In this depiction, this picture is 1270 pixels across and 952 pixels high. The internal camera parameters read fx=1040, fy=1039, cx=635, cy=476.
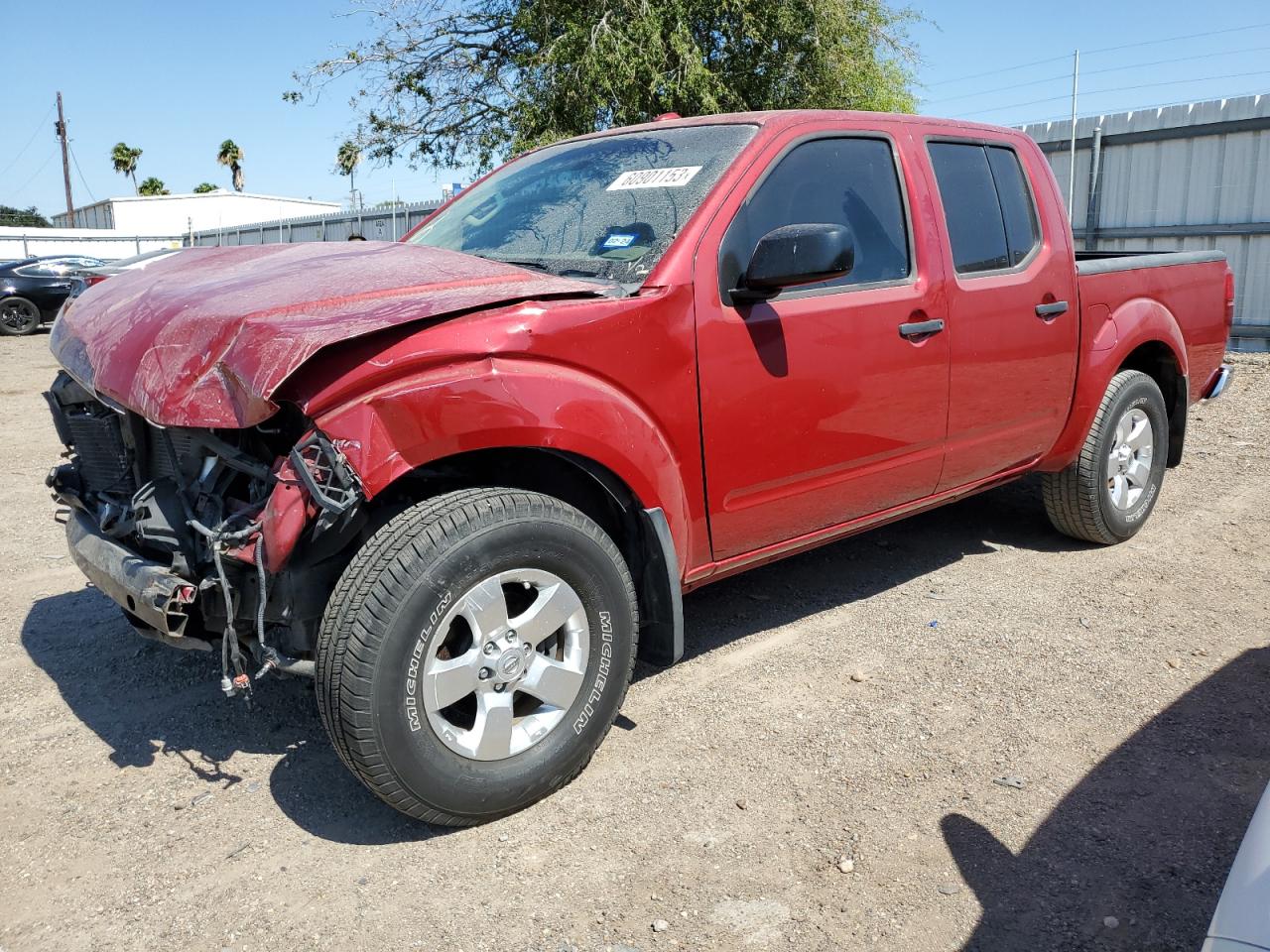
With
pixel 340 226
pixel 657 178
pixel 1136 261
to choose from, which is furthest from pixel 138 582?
pixel 340 226

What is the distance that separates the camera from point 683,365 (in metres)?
3.12

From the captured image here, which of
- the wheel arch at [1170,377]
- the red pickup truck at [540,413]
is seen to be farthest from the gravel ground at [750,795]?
the wheel arch at [1170,377]

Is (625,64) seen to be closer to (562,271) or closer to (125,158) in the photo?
(562,271)

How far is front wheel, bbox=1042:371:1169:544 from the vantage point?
190 inches

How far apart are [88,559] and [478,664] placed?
1214 millimetres

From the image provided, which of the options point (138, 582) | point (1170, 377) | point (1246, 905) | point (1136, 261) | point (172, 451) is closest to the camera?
point (1246, 905)

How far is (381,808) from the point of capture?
2982 millimetres

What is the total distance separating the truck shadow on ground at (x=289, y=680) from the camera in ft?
10.1

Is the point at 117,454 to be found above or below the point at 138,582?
above

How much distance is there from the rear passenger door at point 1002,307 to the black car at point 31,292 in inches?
676

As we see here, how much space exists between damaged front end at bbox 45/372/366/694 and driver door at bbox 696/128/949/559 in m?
1.21

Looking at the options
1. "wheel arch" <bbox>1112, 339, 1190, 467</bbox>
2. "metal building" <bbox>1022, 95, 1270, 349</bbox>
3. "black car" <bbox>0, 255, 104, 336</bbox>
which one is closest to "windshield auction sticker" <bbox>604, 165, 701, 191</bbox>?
"wheel arch" <bbox>1112, 339, 1190, 467</bbox>

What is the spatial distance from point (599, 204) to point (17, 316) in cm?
1747

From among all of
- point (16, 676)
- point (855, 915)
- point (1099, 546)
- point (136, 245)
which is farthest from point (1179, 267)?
point (136, 245)
